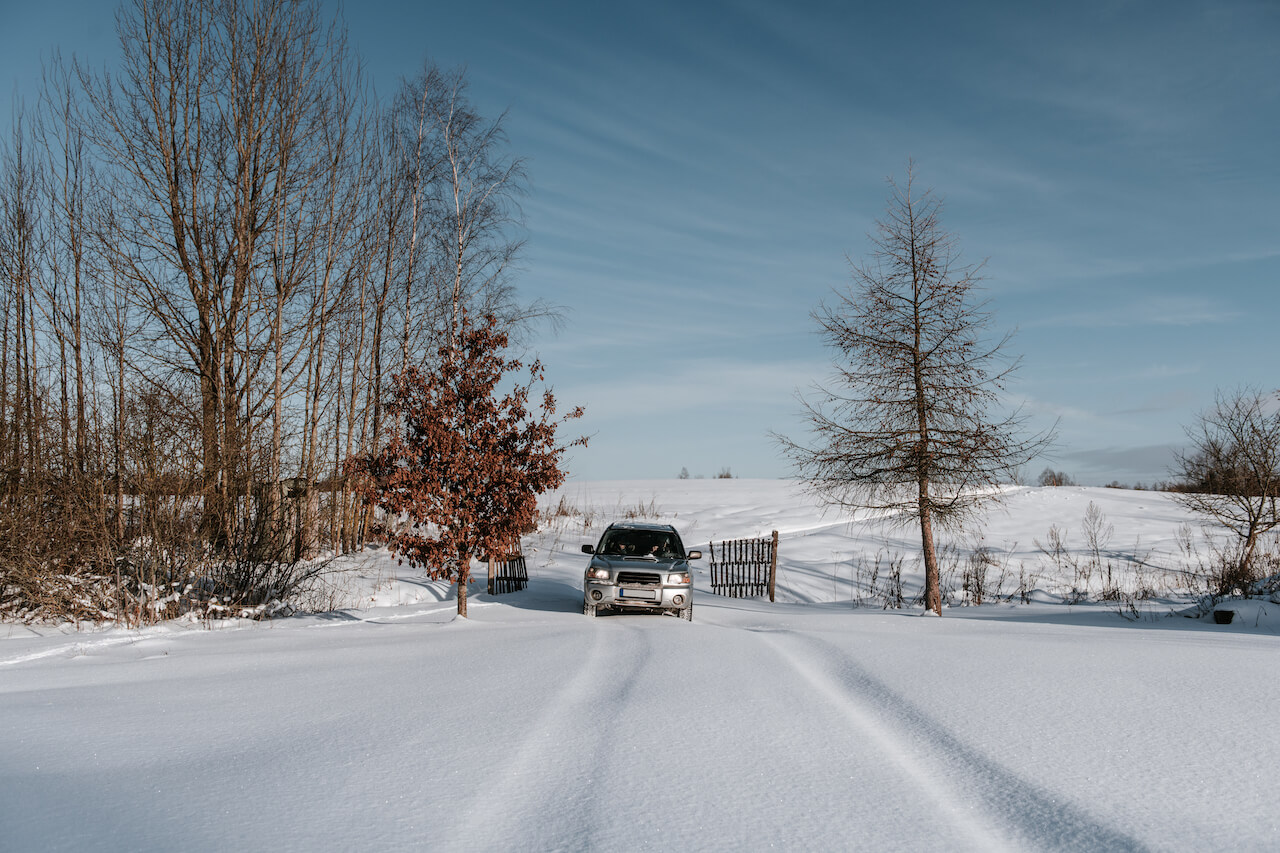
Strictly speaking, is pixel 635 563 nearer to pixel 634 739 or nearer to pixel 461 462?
pixel 461 462

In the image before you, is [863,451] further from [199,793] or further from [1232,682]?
[199,793]

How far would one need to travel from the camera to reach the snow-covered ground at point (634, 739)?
10.6 feet

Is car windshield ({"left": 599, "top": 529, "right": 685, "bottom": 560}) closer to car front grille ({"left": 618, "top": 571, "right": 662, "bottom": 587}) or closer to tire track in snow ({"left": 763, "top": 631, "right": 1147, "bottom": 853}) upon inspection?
car front grille ({"left": 618, "top": 571, "right": 662, "bottom": 587})

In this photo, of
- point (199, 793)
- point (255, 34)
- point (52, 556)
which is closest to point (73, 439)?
point (52, 556)

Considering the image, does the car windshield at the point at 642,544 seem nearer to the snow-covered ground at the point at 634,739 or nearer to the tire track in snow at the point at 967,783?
the snow-covered ground at the point at 634,739

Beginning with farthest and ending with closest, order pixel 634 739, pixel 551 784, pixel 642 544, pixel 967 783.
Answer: pixel 642 544, pixel 634 739, pixel 967 783, pixel 551 784

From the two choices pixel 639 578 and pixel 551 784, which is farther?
pixel 639 578

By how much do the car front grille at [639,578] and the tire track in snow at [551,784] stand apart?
19.6ft

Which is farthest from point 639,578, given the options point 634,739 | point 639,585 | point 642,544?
point 634,739

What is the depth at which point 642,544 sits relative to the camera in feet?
44.8

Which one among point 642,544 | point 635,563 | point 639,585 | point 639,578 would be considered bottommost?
point 639,585

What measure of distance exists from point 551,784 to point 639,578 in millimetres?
8504

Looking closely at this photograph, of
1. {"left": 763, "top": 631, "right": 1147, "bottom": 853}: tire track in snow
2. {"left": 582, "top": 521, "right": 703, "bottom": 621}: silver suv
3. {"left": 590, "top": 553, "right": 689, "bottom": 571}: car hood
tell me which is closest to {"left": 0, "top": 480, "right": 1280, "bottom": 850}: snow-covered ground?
{"left": 763, "top": 631, "right": 1147, "bottom": 853}: tire track in snow

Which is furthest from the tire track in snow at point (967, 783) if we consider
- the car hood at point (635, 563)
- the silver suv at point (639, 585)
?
the car hood at point (635, 563)
